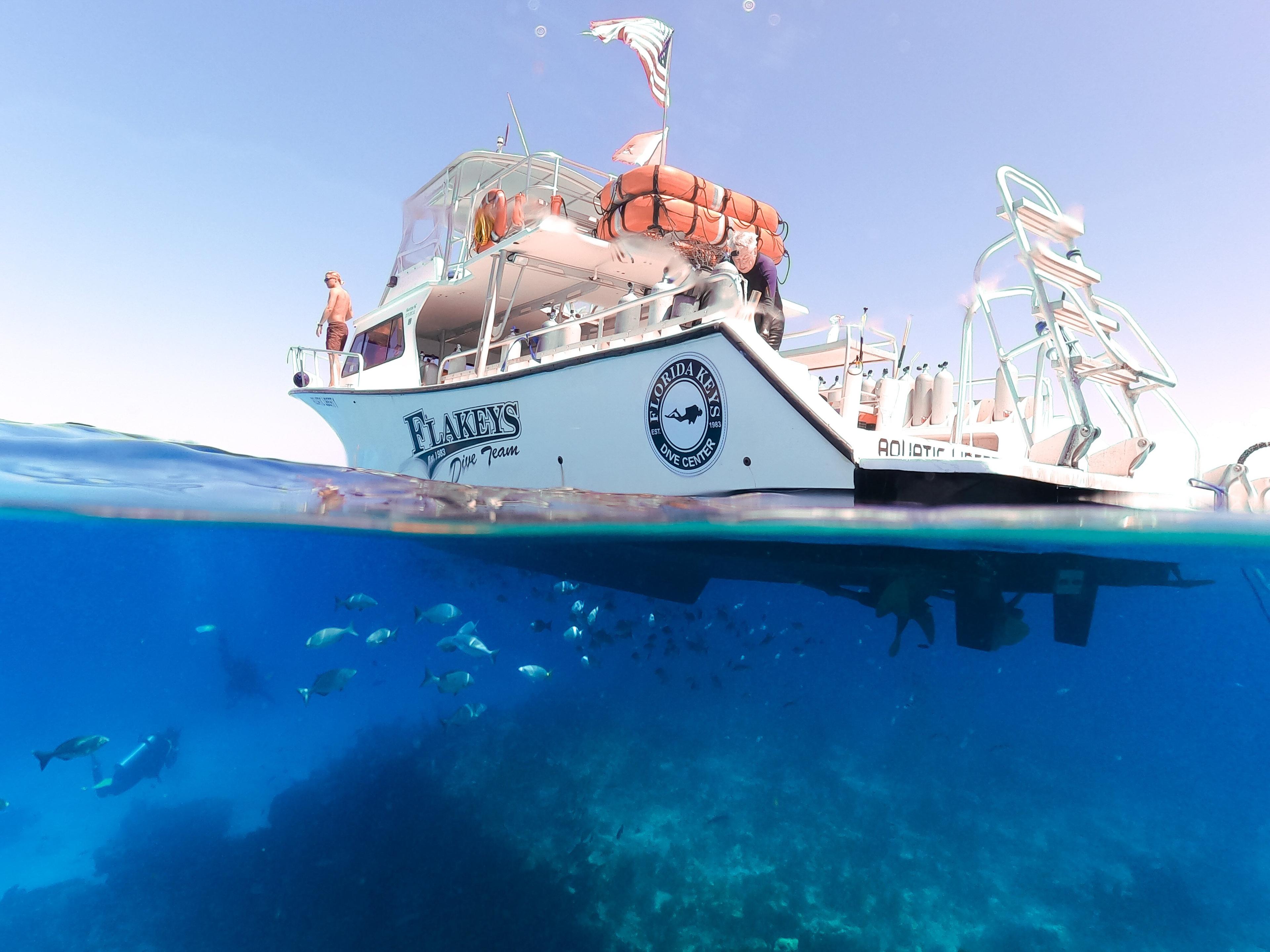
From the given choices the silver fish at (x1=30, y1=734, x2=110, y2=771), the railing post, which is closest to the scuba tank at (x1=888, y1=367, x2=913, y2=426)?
the railing post

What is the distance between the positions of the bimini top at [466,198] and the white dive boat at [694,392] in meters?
0.06

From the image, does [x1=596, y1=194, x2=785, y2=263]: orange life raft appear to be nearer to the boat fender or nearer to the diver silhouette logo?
the boat fender

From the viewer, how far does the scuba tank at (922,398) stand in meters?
8.37

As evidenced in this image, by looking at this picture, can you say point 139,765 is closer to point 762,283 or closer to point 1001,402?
point 762,283

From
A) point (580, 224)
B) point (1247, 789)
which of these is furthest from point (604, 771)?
point (1247, 789)

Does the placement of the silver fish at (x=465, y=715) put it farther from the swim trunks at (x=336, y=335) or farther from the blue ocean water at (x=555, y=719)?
the swim trunks at (x=336, y=335)

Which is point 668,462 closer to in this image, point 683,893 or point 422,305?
point 683,893

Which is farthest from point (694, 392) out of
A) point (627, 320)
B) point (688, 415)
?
point (627, 320)

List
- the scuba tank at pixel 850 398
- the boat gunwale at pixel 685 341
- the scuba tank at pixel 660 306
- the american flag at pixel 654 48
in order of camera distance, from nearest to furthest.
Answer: the boat gunwale at pixel 685 341
the scuba tank at pixel 850 398
the scuba tank at pixel 660 306
the american flag at pixel 654 48

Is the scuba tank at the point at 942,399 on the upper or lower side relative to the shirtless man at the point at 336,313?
lower

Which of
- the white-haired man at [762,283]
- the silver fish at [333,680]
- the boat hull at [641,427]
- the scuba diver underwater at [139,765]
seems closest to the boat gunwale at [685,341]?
the boat hull at [641,427]

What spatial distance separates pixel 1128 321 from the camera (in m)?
6.39

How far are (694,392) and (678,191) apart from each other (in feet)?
11.7

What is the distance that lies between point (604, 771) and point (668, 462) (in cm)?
573
